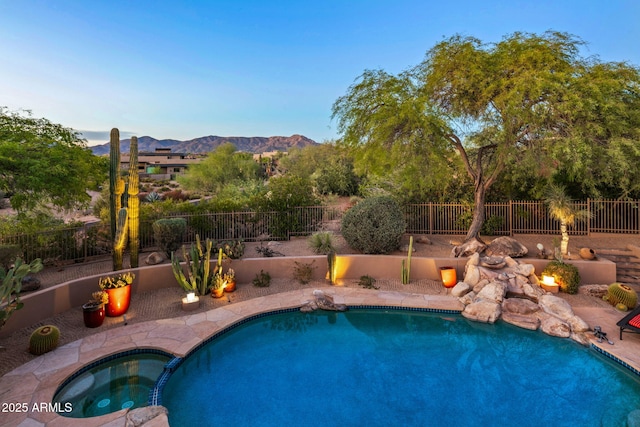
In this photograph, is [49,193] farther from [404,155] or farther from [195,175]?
[195,175]

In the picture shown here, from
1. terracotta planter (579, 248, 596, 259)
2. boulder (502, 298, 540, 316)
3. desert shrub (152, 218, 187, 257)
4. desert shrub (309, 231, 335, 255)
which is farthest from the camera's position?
desert shrub (309, 231, 335, 255)

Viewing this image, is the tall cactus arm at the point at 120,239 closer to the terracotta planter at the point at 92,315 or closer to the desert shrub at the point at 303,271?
the terracotta planter at the point at 92,315

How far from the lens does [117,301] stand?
7043mm

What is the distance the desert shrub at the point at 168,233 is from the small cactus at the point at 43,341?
4.63m

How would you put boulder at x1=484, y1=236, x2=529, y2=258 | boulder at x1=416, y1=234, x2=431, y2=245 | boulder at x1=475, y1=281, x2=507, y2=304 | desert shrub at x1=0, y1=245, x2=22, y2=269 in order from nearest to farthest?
1. boulder at x1=475, y1=281, x2=507, y2=304
2. desert shrub at x1=0, y1=245, x2=22, y2=269
3. boulder at x1=484, y1=236, x2=529, y2=258
4. boulder at x1=416, y1=234, x2=431, y2=245

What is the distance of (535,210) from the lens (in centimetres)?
1262

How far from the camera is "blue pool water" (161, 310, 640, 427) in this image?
439cm

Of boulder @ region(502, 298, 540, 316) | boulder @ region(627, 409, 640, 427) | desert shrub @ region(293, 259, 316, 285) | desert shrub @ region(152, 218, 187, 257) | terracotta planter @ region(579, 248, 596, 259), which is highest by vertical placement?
desert shrub @ region(152, 218, 187, 257)

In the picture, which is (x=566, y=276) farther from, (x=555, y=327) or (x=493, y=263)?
(x=555, y=327)

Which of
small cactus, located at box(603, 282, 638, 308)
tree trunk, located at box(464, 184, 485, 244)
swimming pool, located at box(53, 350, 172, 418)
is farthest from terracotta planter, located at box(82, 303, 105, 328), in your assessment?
small cactus, located at box(603, 282, 638, 308)

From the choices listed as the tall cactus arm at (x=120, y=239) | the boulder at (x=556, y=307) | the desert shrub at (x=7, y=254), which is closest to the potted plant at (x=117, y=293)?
the tall cactus arm at (x=120, y=239)

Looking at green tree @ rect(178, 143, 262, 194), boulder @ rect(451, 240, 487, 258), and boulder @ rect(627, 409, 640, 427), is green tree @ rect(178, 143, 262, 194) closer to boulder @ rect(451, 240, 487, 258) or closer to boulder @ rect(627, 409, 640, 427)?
boulder @ rect(451, 240, 487, 258)

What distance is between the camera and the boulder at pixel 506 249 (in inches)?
387

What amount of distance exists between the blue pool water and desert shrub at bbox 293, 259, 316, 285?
226cm
